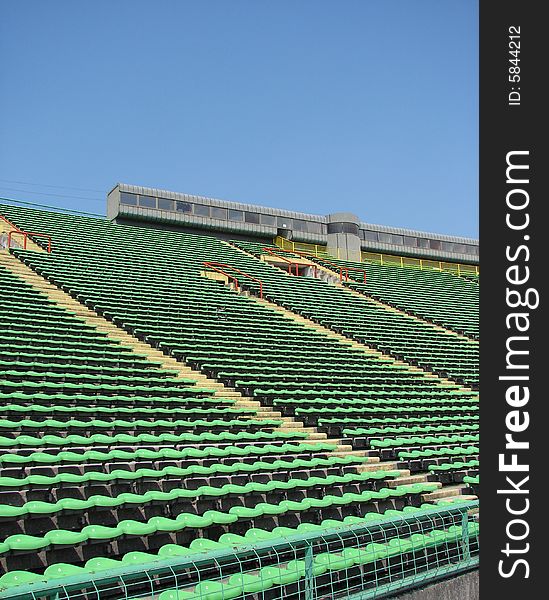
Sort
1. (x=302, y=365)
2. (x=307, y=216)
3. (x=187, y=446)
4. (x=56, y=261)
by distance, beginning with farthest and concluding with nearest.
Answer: (x=307, y=216)
(x=56, y=261)
(x=302, y=365)
(x=187, y=446)

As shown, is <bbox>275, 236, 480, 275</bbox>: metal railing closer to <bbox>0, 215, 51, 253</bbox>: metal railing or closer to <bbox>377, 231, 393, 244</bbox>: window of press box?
<bbox>377, 231, 393, 244</bbox>: window of press box

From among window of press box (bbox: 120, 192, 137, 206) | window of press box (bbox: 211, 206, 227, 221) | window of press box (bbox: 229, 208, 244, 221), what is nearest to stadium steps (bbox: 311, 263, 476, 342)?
window of press box (bbox: 229, 208, 244, 221)

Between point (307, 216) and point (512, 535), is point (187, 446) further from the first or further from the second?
point (307, 216)

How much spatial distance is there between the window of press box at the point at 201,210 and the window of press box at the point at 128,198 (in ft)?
8.82

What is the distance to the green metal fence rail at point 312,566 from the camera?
3.79 meters

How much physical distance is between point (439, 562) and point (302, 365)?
7696 millimetres

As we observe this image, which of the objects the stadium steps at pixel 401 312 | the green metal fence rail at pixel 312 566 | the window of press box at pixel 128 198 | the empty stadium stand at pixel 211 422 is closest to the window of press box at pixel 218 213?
the window of press box at pixel 128 198

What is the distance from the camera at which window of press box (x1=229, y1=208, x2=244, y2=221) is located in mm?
27700

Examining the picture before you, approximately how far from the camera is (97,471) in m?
6.48

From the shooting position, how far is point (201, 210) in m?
27.0

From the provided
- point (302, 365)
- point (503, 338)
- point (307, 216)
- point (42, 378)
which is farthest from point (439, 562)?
point (307, 216)

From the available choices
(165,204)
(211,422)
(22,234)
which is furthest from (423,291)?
(211,422)

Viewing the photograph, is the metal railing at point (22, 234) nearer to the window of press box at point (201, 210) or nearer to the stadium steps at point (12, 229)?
the stadium steps at point (12, 229)

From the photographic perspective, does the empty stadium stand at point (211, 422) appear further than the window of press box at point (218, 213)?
No
